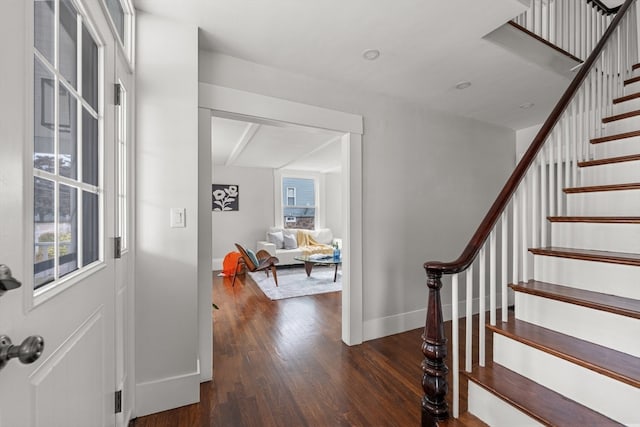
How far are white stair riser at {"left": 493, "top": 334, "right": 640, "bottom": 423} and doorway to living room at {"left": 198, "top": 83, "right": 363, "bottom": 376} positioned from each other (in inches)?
52.1

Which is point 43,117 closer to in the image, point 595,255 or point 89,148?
point 89,148

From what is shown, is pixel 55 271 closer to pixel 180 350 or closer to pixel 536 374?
pixel 180 350

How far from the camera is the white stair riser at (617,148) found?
6.62ft

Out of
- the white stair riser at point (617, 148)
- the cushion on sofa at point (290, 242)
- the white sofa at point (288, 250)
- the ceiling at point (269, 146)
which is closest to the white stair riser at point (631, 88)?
the white stair riser at point (617, 148)

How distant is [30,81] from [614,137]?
3205 mm

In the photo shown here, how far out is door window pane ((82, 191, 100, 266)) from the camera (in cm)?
111

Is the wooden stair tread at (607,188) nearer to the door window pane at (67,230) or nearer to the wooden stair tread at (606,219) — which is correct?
the wooden stair tread at (606,219)

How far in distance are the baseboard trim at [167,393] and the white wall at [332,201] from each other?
6297mm

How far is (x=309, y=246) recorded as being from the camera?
22.6ft

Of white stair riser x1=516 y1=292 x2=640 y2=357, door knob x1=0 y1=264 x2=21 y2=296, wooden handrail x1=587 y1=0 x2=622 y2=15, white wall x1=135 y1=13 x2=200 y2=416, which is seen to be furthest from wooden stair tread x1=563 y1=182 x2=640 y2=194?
door knob x1=0 y1=264 x2=21 y2=296

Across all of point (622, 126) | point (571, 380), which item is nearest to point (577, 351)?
point (571, 380)

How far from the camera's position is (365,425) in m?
1.67

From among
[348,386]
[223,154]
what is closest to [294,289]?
[348,386]

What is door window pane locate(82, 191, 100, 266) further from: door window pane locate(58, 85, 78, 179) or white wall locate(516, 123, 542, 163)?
white wall locate(516, 123, 542, 163)
